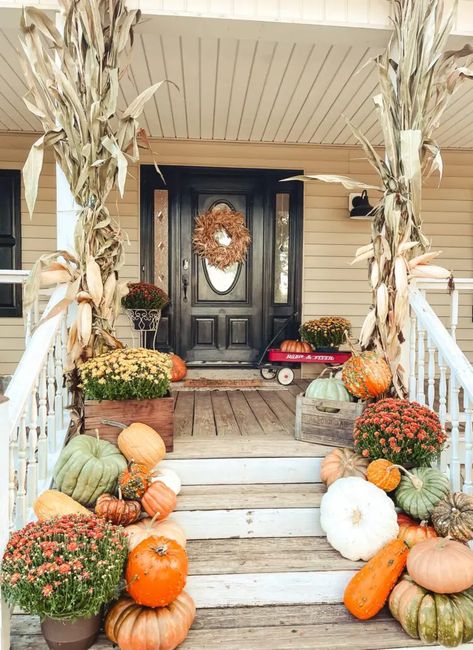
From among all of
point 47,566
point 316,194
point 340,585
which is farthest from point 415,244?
point 316,194

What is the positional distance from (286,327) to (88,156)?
320cm

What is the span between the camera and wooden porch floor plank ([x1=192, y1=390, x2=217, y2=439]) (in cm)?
295

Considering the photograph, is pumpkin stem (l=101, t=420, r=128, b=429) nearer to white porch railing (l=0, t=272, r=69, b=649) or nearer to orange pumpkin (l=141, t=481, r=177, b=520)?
white porch railing (l=0, t=272, r=69, b=649)

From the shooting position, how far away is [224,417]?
3318mm

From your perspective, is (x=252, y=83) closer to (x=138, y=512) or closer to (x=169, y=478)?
(x=169, y=478)

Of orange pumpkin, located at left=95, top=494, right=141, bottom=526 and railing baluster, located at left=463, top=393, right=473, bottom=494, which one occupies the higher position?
railing baluster, located at left=463, top=393, right=473, bottom=494

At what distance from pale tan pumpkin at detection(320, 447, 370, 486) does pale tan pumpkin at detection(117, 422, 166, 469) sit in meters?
0.83

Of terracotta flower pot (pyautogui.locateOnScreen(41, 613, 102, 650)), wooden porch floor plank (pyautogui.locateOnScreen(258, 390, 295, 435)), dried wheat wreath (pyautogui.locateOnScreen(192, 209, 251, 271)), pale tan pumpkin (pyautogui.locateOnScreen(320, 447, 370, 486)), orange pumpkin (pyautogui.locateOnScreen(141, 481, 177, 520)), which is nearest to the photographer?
terracotta flower pot (pyautogui.locateOnScreen(41, 613, 102, 650))

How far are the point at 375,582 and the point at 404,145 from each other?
2117 millimetres

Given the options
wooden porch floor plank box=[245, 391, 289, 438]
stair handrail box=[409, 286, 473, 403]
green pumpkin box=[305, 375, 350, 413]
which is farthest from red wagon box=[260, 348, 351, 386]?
stair handrail box=[409, 286, 473, 403]

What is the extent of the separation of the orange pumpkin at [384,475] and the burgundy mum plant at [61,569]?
1189 mm

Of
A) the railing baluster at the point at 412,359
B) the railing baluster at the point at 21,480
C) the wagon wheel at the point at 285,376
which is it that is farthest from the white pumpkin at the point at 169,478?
the wagon wheel at the point at 285,376

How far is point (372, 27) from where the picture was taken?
274cm

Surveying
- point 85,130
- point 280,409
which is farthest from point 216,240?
point 85,130
